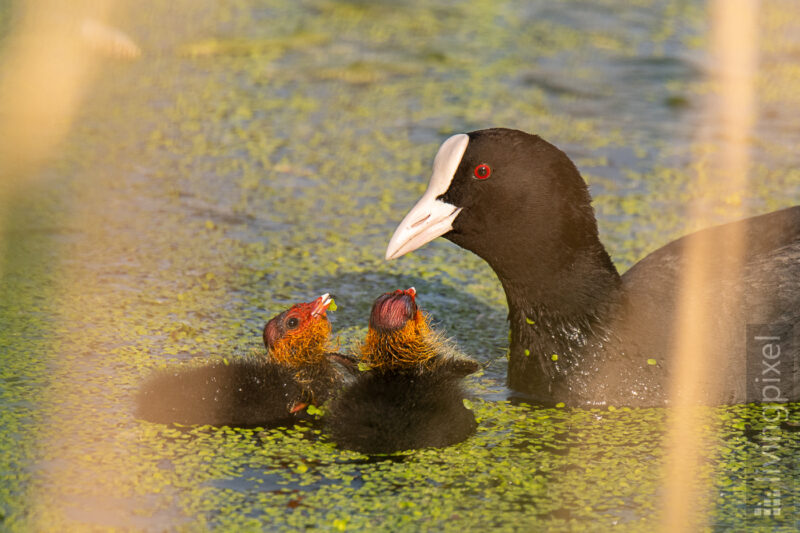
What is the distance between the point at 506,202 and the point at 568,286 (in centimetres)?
34

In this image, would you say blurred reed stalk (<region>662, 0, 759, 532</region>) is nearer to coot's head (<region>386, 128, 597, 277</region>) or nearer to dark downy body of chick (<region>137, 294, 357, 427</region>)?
coot's head (<region>386, 128, 597, 277</region>)

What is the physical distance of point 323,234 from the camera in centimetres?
553

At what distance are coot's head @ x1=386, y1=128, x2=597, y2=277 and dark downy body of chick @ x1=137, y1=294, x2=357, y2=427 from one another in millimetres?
367

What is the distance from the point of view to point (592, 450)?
3.62 m

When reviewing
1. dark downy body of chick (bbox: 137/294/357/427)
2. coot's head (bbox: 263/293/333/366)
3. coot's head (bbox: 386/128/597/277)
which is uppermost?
coot's head (bbox: 386/128/597/277)

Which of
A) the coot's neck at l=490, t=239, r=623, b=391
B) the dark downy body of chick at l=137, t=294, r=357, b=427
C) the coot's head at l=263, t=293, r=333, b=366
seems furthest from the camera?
the coot's neck at l=490, t=239, r=623, b=391

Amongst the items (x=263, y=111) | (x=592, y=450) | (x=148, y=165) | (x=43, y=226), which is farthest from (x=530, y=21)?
(x=592, y=450)

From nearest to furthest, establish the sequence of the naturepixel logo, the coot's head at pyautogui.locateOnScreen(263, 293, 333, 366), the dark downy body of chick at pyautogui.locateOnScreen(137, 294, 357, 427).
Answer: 1. the naturepixel logo
2. the dark downy body of chick at pyautogui.locateOnScreen(137, 294, 357, 427)
3. the coot's head at pyautogui.locateOnScreen(263, 293, 333, 366)

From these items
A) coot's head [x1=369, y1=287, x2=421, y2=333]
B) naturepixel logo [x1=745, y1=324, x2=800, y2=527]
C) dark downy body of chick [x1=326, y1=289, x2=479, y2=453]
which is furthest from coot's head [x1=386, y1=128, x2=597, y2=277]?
naturepixel logo [x1=745, y1=324, x2=800, y2=527]

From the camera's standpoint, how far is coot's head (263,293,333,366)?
3727 millimetres

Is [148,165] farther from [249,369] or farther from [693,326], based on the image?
[693,326]

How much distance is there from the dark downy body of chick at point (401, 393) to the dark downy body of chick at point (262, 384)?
0.13m

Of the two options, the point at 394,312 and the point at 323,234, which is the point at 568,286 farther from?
the point at 323,234

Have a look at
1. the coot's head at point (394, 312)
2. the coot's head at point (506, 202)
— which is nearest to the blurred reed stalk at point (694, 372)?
the coot's head at point (506, 202)
